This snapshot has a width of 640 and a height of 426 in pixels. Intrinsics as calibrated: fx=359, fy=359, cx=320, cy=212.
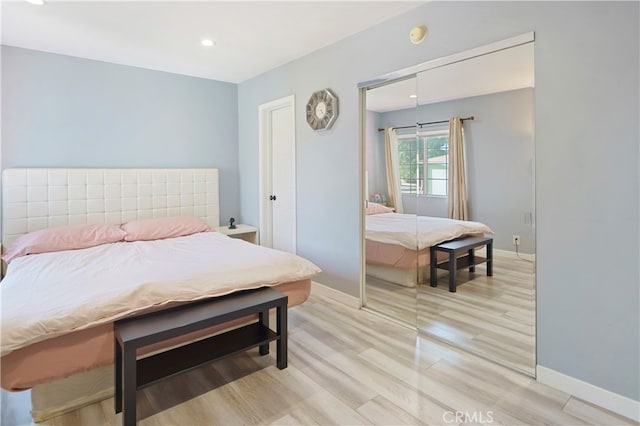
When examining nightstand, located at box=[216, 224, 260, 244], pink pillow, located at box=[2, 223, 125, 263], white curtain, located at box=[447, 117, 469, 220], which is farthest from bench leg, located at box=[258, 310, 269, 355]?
nightstand, located at box=[216, 224, 260, 244]

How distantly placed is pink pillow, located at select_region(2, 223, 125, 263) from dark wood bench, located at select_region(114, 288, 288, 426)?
182 cm

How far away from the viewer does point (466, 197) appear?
8.85 feet

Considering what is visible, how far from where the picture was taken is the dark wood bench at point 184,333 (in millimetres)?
1712

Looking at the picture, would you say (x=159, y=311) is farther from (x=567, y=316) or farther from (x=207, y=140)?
(x=207, y=140)

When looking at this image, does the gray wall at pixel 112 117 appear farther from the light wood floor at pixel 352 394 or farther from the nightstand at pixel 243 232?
the light wood floor at pixel 352 394

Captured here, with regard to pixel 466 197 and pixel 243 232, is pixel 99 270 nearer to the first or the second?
pixel 243 232

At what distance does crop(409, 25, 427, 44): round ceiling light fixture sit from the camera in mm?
2677

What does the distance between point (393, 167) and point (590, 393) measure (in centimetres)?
218

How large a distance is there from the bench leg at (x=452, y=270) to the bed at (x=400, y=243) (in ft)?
0.48

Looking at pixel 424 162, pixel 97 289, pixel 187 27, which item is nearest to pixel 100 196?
pixel 187 27

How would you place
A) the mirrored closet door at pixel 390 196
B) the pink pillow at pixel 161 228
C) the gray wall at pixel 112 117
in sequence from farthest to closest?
1. the pink pillow at pixel 161 228
2. the gray wall at pixel 112 117
3. the mirrored closet door at pixel 390 196

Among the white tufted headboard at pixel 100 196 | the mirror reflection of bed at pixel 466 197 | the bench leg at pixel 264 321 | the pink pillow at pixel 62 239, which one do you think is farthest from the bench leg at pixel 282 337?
the white tufted headboard at pixel 100 196

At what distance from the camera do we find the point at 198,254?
2898 mm

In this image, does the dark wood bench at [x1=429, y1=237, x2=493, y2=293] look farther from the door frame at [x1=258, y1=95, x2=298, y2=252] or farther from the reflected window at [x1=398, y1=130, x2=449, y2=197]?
the door frame at [x1=258, y1=95, x2=298, y2=252]
